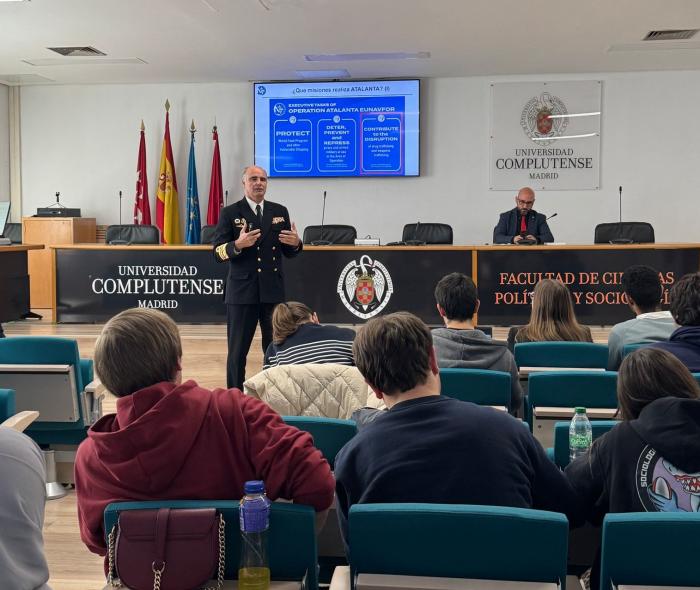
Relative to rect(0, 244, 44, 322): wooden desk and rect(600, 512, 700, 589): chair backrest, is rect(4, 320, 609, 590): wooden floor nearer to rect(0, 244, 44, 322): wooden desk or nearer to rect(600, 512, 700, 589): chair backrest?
rect(0, 244, 44, 322): wooden desk

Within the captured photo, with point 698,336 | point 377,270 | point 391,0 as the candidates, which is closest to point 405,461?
point 698,336

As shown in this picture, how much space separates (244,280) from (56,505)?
6.16 ft

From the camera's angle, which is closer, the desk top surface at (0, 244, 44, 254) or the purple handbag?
the purple handbag

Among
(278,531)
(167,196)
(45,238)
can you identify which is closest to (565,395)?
(278,531)

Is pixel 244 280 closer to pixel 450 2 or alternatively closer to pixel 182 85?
pixel 450 2

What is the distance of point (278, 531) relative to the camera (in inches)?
60.6

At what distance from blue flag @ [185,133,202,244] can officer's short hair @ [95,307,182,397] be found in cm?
902

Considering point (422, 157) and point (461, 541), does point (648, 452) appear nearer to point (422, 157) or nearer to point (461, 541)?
point (461, 541)

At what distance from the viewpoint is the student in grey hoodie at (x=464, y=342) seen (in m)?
3.26

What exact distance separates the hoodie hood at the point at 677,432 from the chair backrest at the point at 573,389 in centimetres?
123

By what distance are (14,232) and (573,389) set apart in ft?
29.8

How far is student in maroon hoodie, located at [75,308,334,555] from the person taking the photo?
1.56 metres

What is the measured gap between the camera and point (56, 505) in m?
3.52

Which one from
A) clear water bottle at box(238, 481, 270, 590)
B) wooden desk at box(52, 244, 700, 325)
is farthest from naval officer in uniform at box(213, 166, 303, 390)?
clear water bottle at box(238, 481, 270, 590)
